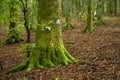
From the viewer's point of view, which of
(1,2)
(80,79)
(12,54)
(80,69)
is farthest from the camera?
(12,54)

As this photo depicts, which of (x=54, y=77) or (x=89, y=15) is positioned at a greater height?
(x=89, y=15)

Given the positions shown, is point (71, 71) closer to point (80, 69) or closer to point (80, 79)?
point (80, 69)

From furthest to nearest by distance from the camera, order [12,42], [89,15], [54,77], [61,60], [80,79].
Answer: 1. [89,15]
2. [12,42]
3. [61,60]
4. [54,77]
5. [80,79]

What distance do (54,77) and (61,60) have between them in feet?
5.28

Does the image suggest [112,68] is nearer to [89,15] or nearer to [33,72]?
[33,72]

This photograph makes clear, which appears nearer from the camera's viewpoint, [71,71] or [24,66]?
[71,71]

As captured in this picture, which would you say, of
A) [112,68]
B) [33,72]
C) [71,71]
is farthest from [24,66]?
[112,68]

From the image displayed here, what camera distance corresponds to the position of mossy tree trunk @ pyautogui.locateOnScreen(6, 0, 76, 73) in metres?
10.1

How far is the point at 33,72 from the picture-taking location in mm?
9469

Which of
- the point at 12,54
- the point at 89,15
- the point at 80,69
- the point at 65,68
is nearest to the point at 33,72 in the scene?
the point at 65,68

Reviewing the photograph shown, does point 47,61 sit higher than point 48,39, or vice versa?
point 48,39

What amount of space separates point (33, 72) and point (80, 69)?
2.02 m

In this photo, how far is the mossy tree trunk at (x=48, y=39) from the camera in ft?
33.2

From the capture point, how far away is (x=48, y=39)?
33.3 feet
